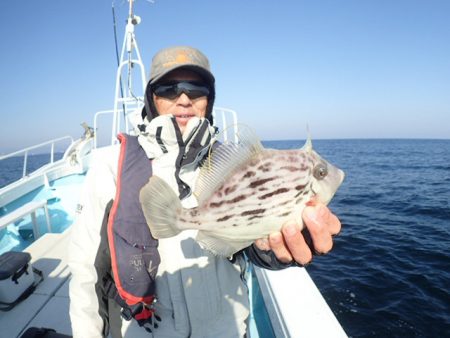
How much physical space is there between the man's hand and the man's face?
55.7 inches

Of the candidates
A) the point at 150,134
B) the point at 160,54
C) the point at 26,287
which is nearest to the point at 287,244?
the point at 150,134

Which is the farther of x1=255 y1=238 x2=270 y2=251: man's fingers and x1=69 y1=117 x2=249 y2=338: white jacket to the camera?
x1=69 y1=117 x2=249 y2=338: white jacket

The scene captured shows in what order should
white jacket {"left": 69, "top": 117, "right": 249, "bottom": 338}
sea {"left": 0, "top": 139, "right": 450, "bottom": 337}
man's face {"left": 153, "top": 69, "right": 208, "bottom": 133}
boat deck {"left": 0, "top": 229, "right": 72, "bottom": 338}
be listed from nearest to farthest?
1. white jacket {"left": 69, "top": 117, "right": 249, "bottom": 338}
2. man's face {"left": 153, "top": 69, "right": 208, "bottom": 133}
3. boat deck {"left": 0, "top": 229, "right": 72, "bottom": 338}
4. sea {"left": 0, "top": 139, "right": 450, "bottom": 337}

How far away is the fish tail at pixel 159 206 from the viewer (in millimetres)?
1812

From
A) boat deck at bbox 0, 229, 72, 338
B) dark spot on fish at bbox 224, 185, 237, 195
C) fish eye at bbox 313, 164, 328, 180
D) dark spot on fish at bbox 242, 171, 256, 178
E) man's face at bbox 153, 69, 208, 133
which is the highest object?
man's face at bbox 153, 69, 208, 133

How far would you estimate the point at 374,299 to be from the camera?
7316mm

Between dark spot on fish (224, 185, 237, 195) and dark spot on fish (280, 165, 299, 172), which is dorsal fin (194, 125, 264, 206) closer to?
dark spot on fish (224, 185, 237, 195)

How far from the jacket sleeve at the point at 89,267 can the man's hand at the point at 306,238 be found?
1397 mm

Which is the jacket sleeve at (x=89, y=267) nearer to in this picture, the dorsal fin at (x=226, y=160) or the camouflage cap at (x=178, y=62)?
the dorsal fin at (x=226, y=160)

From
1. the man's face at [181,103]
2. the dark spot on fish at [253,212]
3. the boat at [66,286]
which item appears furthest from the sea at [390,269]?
the man's face at [181,103]

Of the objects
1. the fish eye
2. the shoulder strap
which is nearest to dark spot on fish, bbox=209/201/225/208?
the fish eye

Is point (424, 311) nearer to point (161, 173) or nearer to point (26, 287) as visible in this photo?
point (161, 173)

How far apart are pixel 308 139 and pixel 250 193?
63 centimetres

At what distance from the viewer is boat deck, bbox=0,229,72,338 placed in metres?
3.48
